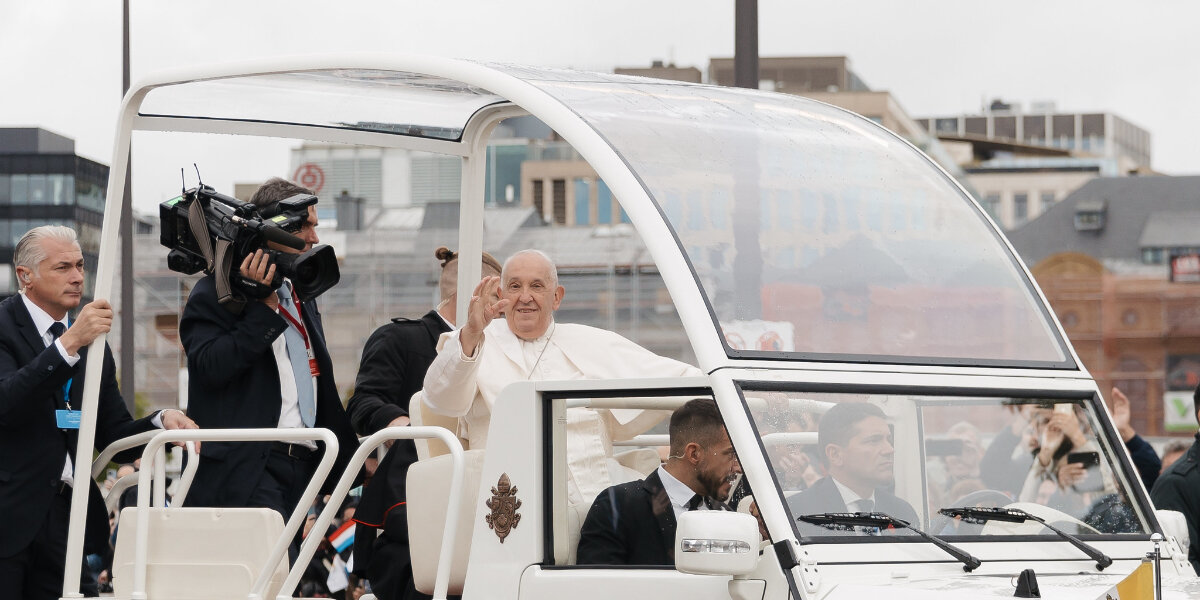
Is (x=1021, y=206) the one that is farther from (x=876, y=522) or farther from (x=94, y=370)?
(x=876, y=522)

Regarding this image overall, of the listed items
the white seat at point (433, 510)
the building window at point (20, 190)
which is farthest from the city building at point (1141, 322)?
the white seat at point (433, 510)

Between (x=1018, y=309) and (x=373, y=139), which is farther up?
(x=373, y=139)

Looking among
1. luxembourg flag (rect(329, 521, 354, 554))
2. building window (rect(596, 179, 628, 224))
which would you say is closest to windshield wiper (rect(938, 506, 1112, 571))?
luxembourg flag (rect(329, 521, 354, 554))

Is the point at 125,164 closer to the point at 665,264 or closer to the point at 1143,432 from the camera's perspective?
the point at 665,264

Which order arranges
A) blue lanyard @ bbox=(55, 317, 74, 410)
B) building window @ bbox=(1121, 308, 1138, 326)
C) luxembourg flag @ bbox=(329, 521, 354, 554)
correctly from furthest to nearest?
building window @ bbox=(1121, 308, 1138, 326) < luxembourg flag @ bbox=(329, 521, 354, 554) < blue lanyard @ bbox=(55, 317, 74, 410)

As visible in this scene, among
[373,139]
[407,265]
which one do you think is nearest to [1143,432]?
[407,265]

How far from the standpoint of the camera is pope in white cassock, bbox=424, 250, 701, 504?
571 cm

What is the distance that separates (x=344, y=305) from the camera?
5112 cm

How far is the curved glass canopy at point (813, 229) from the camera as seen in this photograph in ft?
16.0

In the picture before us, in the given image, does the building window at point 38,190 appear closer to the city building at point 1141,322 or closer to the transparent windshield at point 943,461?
the city building at point 1141,322

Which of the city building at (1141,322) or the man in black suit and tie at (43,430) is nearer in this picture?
the man in black suit and tie at (43,430)

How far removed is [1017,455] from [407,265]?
46.7 metres

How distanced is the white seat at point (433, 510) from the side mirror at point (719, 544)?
3.91 feet

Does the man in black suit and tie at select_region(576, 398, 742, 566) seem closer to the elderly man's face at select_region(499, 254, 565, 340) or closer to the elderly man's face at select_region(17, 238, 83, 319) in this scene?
the elderly man's face at select_region(499, 254, 565, 340)
